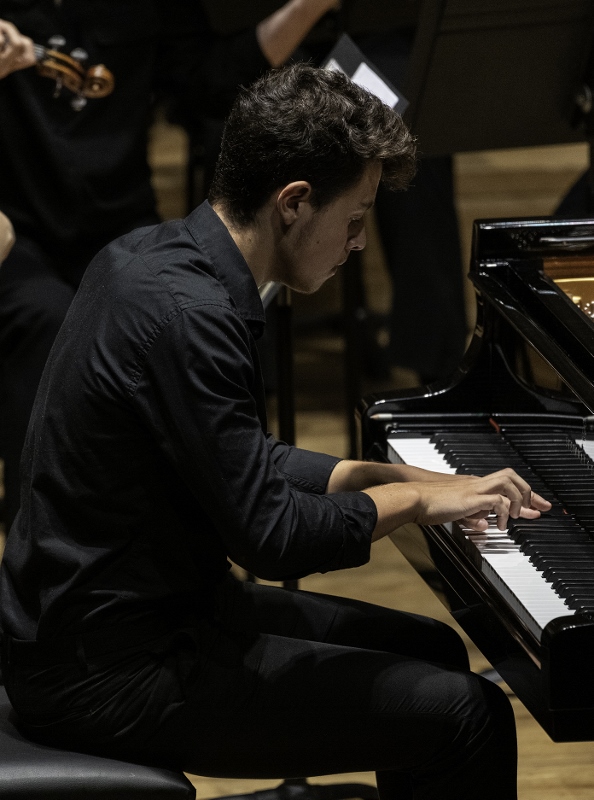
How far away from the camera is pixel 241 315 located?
1.53 meters

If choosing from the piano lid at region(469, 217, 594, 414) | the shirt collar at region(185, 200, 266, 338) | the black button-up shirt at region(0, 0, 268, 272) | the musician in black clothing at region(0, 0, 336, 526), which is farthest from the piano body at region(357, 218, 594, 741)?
the black button-up shirt at region(0, 0, 268, 272)

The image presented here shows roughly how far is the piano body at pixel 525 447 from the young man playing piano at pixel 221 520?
3.1 inches

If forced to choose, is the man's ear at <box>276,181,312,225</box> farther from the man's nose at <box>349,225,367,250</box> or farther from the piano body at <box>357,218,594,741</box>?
the piano body at <box>357,218,594,741</box>

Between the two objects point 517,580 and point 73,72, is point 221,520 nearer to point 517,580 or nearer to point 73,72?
point 517,580

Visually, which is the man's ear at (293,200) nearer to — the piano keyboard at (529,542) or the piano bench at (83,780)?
the piano keyboard at (529,542)

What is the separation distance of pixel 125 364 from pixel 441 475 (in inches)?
19.0

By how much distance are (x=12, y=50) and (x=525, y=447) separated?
1.28 m

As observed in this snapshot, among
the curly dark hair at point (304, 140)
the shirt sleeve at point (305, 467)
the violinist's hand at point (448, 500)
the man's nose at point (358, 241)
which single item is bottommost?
the shirt sleeve at point (305, 467)

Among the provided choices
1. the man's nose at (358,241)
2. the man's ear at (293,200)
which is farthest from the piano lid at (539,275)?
the man's ear at (293,200)

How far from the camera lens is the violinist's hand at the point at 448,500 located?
155 cm

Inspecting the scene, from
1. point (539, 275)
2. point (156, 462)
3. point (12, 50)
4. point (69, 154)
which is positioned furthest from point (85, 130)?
point (156, 462)

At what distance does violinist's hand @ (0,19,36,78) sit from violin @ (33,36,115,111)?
0.06 metres

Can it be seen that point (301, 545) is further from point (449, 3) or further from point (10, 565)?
point (449, 3)

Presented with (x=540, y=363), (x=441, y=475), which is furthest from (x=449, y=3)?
(x=441, y=475)
